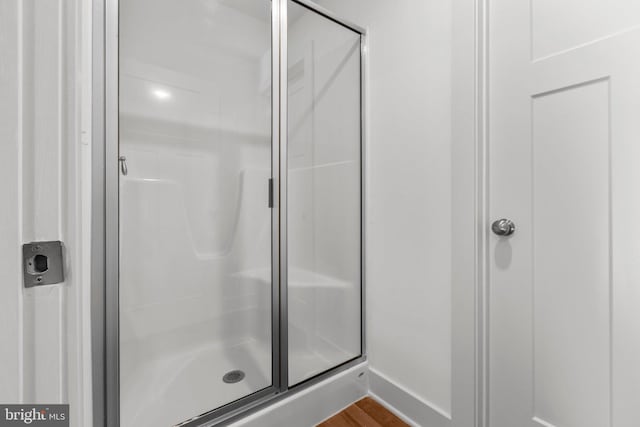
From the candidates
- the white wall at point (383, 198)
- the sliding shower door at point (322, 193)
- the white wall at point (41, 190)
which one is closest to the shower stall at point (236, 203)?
the sliding shower door at point (322, 193)

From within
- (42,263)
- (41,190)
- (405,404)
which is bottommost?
(405,404)

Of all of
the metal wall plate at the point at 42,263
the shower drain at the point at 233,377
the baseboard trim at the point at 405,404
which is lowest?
the baseboard trim at the point at 405,404

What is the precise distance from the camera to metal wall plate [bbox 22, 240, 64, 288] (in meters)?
0.40

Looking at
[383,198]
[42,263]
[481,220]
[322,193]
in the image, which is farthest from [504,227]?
[42,263]

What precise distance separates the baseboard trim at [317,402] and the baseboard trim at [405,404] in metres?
0.06

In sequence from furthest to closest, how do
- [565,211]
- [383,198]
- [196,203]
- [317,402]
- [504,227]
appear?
1. [196,203]
2. [383,198]
3. [317,402]
4. [504,227]
5. [565,211]

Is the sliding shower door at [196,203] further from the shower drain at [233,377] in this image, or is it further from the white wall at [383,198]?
the white wall at [383,198]

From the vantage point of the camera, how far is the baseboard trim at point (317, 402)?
108cm

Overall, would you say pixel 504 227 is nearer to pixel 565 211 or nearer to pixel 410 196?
pixel 565 211

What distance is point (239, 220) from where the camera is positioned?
154cm

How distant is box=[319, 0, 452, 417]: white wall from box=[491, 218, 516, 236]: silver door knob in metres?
0.16

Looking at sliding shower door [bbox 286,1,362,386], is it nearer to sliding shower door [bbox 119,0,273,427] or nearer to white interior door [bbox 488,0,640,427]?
sliding shower door [bbox 119,0,273,427]

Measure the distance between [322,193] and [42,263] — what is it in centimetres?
105

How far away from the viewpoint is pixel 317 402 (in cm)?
121
